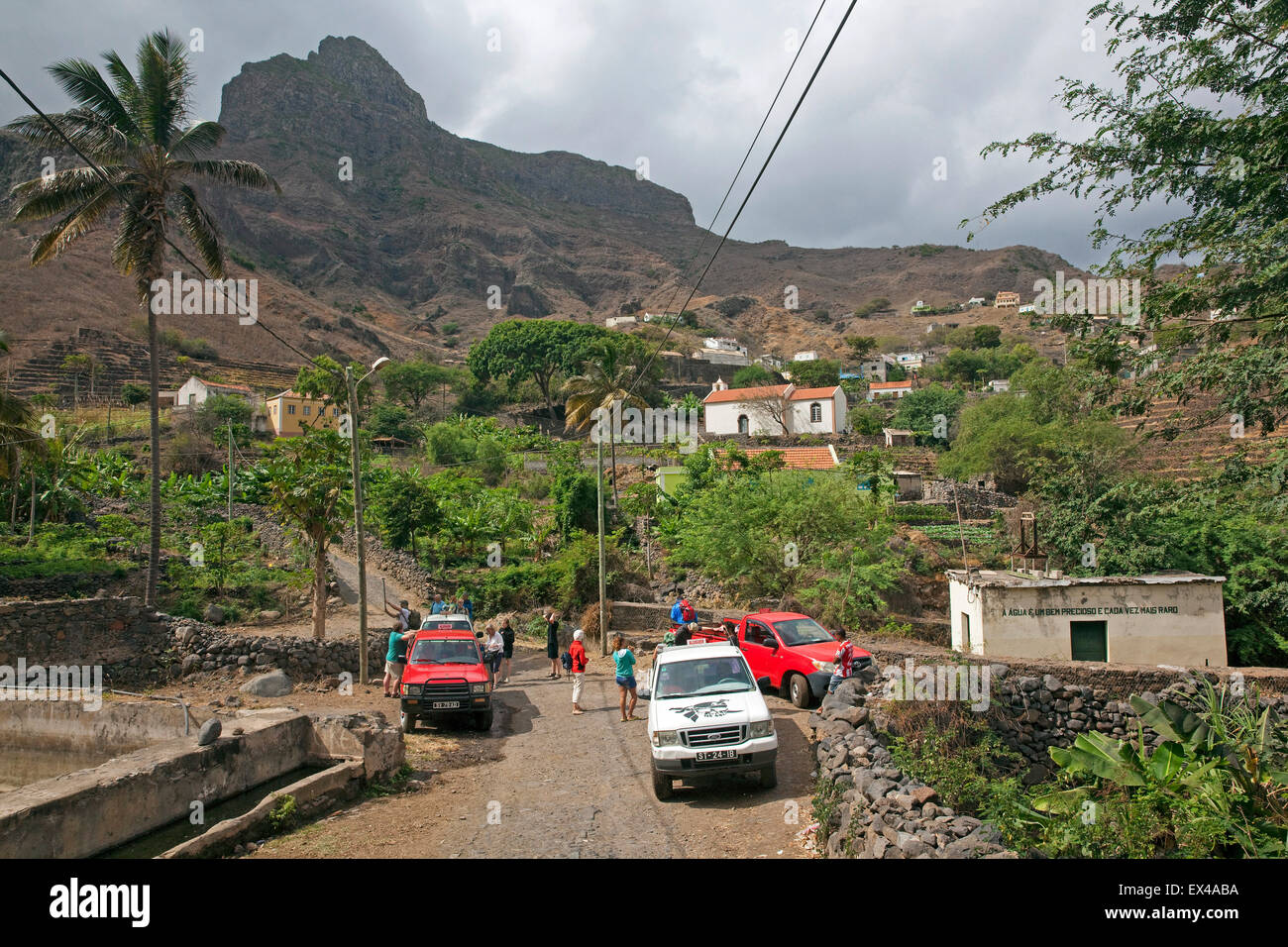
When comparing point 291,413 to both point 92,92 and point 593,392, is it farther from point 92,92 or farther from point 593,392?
point 92,92

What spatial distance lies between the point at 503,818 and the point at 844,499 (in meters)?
17.4

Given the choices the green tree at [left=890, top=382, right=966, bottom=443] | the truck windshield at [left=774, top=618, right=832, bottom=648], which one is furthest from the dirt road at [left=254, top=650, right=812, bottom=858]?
the green tree at [left=890, top=382, right=966, bottom=443]

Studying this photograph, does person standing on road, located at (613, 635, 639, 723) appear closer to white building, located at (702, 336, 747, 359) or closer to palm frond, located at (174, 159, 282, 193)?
palm frond, located at (174, 159, 282, 193)

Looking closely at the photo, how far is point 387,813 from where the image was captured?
10.0 m

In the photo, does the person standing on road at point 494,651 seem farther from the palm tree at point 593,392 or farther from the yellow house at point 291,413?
the yellow house at point 291,413

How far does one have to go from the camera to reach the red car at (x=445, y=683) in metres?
14.6

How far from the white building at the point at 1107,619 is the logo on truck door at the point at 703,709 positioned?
1075cm

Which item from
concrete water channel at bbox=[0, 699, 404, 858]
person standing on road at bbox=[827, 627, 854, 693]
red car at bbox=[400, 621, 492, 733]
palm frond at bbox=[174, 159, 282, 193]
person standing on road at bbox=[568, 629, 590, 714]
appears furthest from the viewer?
palm frond at bbox=[174, 159, 282, 193]

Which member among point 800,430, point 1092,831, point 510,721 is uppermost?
point 800,430

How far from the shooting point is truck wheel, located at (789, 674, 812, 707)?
14297 mm

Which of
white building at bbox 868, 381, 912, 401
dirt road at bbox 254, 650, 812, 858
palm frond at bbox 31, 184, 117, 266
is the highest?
white building at bbox 868, 381, 912, 401

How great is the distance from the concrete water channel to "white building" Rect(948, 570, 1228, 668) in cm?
Answer: 1379
